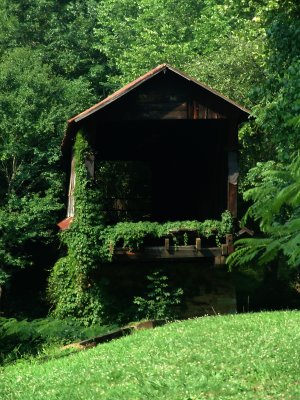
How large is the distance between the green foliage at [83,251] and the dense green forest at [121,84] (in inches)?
151

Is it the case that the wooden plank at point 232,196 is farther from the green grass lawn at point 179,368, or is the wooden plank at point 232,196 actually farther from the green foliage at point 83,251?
the green grass lawn at point 179,368

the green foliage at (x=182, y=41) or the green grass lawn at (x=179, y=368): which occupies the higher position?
the green foliage at (x=182, y=41)

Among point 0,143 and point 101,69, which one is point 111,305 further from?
point 101,69

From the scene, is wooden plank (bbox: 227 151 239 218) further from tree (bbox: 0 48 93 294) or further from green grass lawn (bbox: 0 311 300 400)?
tree (bbox: 0 48 93 294)

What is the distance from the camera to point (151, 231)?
66.2 ft

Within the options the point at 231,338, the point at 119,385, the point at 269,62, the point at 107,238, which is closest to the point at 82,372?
the point at 119,385

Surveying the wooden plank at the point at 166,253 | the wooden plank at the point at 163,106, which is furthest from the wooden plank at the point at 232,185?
the wooden plank at the point at 163,106

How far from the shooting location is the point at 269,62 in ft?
61.9

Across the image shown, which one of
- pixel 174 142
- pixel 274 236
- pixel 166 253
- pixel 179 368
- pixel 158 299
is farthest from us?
pixel 174 142

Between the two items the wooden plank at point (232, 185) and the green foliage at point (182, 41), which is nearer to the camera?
the wooden plank at point (232, 185)

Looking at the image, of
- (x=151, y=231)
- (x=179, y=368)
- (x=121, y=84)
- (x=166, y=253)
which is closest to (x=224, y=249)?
(x=166, y=253)

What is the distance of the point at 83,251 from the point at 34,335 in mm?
3548

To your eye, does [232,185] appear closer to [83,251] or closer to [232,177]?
[232,177]

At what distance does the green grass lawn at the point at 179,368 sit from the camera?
8922 mm
